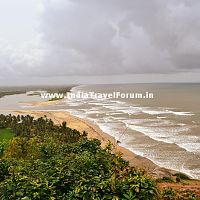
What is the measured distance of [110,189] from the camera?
11.8 meters

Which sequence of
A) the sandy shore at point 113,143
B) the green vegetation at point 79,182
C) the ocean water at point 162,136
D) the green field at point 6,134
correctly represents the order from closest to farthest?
the green vegetation at point 79,182
the sandy shore at point 113,143
the ocean water at point 162,136
the green field at point 6,134

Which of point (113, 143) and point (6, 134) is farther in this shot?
point (6, 134)

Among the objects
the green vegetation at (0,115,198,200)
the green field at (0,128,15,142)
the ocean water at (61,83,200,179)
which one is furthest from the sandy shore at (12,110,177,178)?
the green field at (0,128,15,142)

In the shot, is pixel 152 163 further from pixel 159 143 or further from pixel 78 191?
pixel 78 191

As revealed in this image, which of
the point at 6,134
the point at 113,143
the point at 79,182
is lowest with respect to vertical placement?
the point at 113,143

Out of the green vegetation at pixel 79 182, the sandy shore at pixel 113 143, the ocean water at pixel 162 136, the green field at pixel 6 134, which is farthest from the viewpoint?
the green field at pixel 6 134

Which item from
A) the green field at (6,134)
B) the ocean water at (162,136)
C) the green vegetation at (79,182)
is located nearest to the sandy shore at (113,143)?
the ocean water at (162,136)

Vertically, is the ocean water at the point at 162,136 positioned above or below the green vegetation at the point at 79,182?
below

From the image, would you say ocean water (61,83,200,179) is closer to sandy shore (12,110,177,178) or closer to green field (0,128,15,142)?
sandy shore (12,110,177,178)

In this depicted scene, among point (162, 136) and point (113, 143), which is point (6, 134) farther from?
point (162, 136)

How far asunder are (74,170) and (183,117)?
209 ft

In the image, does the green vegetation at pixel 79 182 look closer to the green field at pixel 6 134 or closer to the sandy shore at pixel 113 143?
the sandy shore at pixel 113 143

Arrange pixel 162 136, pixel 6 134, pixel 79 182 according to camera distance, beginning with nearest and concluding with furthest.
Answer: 1. pixel 79 182
2. pixel 162 136
3. pixel 6 134

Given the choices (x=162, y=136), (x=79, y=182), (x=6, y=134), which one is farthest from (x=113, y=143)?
(x=79, y=182)
